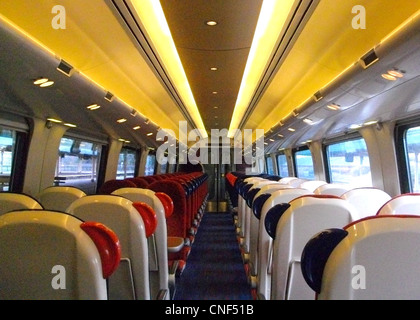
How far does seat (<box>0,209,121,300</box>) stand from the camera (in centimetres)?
155

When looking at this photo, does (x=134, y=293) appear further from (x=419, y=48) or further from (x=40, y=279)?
(x=419, y=48)

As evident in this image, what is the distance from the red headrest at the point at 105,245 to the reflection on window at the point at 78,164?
573 cm

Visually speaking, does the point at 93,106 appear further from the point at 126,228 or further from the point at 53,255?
the point at 53,255

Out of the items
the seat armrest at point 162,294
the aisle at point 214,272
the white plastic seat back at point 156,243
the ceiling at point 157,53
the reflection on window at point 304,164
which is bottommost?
the aisle at point 214,272

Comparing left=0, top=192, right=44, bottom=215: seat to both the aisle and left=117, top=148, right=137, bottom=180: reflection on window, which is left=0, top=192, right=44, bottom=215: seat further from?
left=117, top=148, right=137, bottom=180: reflection on window

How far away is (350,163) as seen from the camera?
8.62 metres

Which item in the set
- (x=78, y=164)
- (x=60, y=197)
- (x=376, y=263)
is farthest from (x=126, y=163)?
(x=376, y=263)

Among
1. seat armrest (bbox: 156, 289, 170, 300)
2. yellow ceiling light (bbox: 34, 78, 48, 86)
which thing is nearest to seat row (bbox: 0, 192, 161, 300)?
seat armrest (bbox: 156, 289, 170, 300)

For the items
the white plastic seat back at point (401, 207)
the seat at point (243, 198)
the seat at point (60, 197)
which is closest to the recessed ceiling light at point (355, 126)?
the seat at point (243, 198)

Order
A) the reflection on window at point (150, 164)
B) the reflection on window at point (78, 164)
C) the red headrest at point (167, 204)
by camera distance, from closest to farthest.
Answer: the red headrest at point (167, 204), the reflection on window at point (78, 164), the reflection on window at point (150, 164)

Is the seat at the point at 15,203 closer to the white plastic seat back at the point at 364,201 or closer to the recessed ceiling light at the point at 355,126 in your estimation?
the white plastic seat back at the point at 364,201

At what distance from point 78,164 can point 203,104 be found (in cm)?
357

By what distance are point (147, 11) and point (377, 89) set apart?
2.78m

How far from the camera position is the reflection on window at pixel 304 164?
39.5 ft
